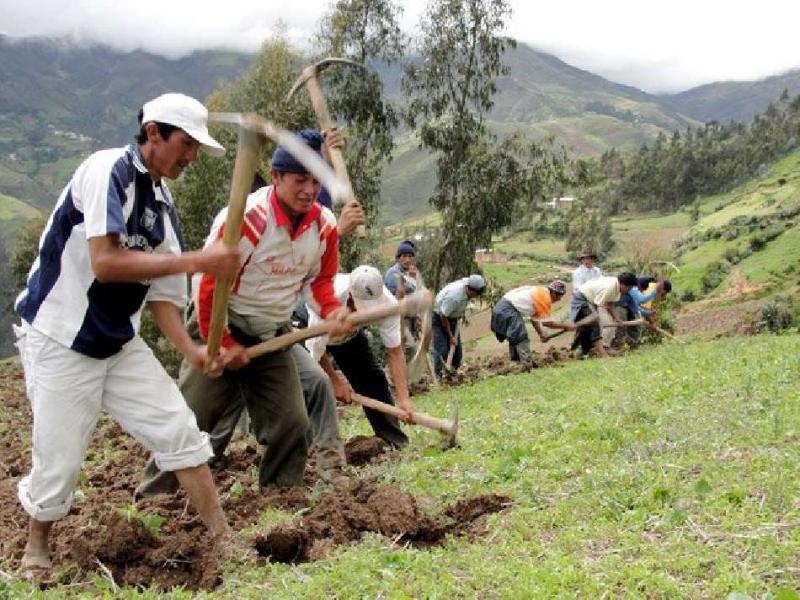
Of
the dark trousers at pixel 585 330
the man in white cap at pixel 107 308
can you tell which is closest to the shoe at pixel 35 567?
the man in white cap at pixel 107 308

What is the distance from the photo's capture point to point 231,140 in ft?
81.8

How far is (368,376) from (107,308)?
11.2 ft

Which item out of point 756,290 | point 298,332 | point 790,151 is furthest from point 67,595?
point 790,151

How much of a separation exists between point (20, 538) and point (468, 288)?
26.5 feet

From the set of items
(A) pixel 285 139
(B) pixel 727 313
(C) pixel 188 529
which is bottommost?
(B) pixel 727 313

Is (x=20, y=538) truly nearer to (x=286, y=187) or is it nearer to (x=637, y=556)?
(x=286, y=187)

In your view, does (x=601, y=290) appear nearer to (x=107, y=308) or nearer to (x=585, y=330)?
(x=585, y=330)

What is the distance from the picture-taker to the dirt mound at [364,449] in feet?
22.1

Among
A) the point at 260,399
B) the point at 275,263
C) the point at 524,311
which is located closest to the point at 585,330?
the point at 524,311

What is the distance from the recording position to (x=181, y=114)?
3850 mm

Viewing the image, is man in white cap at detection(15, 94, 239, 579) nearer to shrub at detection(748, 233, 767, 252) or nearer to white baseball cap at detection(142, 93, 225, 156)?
white baseball cap at detection(142, 93, 225, 156)

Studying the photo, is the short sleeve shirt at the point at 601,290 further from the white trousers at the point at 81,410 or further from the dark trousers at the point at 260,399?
the white trousers at the point at 81,410

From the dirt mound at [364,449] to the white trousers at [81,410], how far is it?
2.52 metres

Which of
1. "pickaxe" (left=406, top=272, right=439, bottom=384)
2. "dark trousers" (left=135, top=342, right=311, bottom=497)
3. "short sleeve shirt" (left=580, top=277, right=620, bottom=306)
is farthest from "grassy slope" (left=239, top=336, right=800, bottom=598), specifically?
"short sleeve shirt" (left=580, top=277, right=620, bottom=306)
